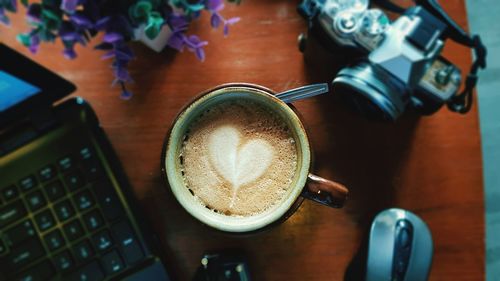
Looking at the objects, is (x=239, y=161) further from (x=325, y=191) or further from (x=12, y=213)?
(x=12, y=213)

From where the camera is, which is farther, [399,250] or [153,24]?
[399,250]

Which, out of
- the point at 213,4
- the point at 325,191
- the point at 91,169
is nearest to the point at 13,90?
the point at 91,169

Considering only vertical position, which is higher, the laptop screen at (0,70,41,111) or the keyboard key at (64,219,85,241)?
the laptop screen at (0,70,41,111)

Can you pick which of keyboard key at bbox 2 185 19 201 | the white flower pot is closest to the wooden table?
the white flower pot

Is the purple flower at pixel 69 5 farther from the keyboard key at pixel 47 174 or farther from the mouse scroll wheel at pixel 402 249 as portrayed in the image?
the mouse scroll wheel at pixel 402 249

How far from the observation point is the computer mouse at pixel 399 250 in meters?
0.58

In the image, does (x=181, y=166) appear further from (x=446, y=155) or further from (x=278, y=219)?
(x=446, y=155)

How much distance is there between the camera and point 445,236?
61cm

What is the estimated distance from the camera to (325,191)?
20.1 inches

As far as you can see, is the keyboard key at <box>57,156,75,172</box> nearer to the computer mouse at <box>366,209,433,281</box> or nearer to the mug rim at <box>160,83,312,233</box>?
the mug rim at <box>160,83,312,233</box>

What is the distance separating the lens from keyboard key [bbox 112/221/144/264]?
579 millimetres

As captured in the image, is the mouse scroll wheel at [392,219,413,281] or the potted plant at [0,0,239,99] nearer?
the potted plant at [0,0,239,99]

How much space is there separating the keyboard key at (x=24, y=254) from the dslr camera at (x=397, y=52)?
362mm

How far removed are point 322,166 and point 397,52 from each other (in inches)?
5.9
